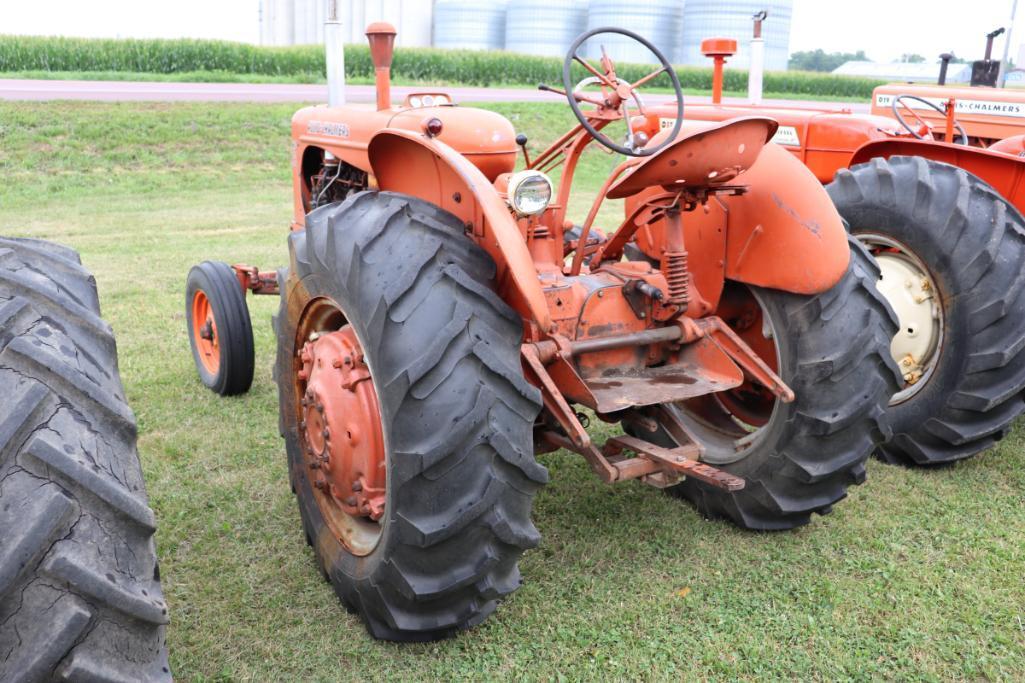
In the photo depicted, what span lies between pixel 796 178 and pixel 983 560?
5.14 feet

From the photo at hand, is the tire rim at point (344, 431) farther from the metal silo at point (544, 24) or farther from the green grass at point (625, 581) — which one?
the metal silo at point (544, 24)

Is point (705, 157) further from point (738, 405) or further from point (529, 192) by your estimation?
point (738, 405)

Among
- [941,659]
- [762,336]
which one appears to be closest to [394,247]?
[762,336]

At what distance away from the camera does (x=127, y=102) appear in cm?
1480

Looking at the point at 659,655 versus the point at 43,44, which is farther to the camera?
the point at 43,44

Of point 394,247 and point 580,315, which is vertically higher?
point 394,247

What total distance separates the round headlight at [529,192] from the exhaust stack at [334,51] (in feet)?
7.03

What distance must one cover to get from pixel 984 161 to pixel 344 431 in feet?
11.6

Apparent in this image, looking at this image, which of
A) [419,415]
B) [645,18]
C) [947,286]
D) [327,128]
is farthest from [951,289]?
[645,18]

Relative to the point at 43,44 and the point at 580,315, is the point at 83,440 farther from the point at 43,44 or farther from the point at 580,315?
the point at 43,44

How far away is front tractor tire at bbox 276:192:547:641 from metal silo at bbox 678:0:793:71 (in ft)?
105

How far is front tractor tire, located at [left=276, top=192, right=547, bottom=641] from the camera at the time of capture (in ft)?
7.52

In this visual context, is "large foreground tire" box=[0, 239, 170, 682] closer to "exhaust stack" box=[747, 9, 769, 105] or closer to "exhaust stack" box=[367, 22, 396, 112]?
"exhaust stack" box=[367, 22, 396, 112]

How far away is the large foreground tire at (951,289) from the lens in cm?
369
